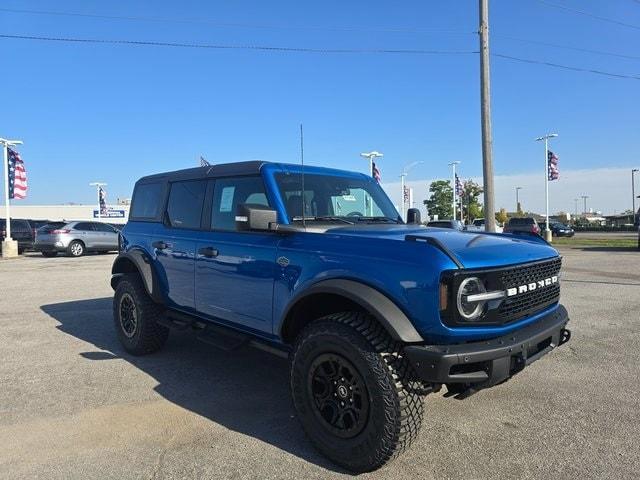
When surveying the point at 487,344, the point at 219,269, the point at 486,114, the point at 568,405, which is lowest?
the point at 568,405

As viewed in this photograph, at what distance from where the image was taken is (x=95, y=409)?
4.08 metres

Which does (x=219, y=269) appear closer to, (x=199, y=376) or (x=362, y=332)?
(x=199, y=376)

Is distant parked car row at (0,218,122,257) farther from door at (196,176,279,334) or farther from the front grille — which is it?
the front grille

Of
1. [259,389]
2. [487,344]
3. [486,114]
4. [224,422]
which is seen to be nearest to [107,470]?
[224,422]

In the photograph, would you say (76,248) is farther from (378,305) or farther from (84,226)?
(378,305)

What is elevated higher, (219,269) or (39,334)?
(219,269)

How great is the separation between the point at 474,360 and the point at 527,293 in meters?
0.80

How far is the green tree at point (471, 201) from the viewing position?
73.2m

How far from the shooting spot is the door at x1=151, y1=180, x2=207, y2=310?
4.78 meters

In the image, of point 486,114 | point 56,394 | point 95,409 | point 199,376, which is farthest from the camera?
point 486,114

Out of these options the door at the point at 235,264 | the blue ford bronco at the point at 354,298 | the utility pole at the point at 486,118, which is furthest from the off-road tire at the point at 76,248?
the door at the point at 235,264

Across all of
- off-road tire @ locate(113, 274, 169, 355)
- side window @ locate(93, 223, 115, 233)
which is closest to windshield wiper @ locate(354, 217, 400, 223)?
off-road tire @ locate(113, 274, 169, 355)

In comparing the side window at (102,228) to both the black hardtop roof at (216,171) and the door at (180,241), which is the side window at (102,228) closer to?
the black hardtop roof at (216,171)

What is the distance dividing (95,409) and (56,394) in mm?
599
